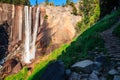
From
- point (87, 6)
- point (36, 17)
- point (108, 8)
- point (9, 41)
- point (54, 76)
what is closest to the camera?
point (54, 76)

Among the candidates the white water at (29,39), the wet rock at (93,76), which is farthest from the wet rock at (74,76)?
the white water at (29,39)

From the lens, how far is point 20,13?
182 ft

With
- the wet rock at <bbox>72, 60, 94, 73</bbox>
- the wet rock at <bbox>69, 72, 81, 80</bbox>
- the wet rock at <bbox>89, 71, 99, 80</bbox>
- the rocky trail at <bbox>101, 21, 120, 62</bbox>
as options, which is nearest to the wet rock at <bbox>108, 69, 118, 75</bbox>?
the wet rock at <bbox>89, 71, 99, 80</bbox>

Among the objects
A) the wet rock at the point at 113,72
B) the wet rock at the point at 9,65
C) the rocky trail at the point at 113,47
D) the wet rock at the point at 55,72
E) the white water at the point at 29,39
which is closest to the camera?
the wet rock at the point at 113,72

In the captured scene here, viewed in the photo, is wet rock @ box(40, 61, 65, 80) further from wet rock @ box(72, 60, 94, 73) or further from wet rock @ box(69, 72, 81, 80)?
wet rock @ box(72, 60, 94, 73)

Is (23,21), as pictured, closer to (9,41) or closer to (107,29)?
(9,41)

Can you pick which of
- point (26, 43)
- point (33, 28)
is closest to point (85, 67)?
point (26, 43)

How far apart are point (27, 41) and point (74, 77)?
140 ft

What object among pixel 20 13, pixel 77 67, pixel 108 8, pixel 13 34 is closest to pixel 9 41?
pixel 13 34

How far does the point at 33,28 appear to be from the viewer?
55.7 metres

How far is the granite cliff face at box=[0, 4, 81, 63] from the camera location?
52812mm

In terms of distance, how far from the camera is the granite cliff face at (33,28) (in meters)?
52.8

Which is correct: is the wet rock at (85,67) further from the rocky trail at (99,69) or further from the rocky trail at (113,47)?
the rocky trail at (113,47)

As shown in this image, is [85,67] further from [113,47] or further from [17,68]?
[17,68]
